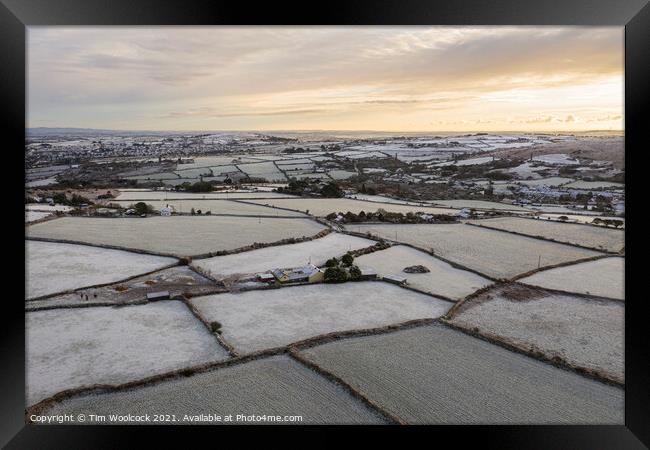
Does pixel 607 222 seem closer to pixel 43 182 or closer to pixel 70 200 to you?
pixel 70 200

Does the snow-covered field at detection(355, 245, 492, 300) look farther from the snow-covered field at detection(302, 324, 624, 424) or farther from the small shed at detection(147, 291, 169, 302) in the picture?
the small shed at detection(147, 291, 169, 302)

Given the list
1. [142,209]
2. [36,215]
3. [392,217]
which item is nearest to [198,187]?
[142,209]

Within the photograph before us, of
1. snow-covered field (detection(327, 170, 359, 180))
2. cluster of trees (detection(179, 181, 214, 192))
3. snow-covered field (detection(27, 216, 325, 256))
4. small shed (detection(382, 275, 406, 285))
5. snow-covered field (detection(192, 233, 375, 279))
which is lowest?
small shed (detection(382, 275, 406, 285))

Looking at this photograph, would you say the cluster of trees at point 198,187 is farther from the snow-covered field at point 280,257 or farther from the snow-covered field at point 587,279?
the snow-covered field at point 587,279

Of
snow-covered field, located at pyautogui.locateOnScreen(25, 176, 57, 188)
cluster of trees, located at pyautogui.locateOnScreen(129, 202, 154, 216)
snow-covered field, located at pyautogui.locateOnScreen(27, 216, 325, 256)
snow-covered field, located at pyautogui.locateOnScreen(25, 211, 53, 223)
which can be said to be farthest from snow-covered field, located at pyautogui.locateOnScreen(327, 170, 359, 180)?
snow-covered field, located at pyautogui.locateOnScreen(25, 176, 57, 188)

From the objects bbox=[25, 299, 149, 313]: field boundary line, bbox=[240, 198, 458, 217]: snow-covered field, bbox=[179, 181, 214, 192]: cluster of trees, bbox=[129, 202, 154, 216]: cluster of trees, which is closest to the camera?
bbox=[25, 299, 149, 313]: field boundary line
